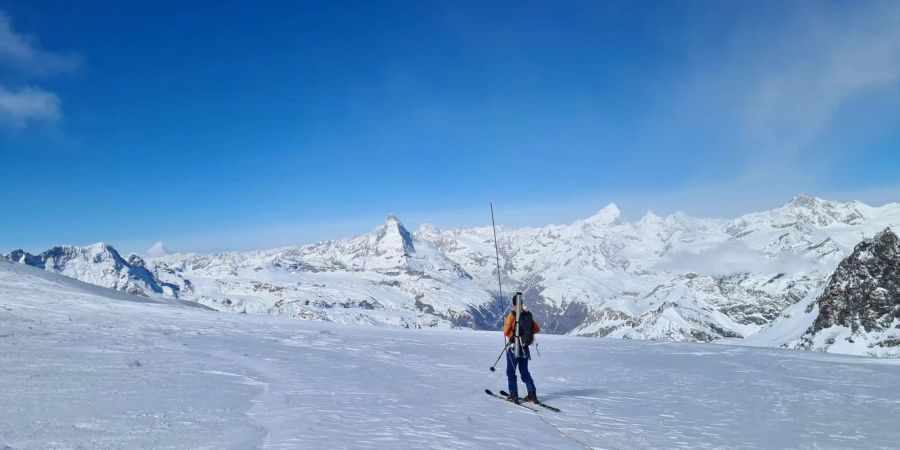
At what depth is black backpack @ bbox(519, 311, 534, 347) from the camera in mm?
16141

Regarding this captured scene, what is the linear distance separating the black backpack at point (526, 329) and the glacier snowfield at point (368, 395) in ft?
6.87

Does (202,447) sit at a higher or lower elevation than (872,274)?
lower


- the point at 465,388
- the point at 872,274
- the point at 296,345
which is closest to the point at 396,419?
the point at 465,388

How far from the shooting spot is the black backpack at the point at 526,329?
16.1 m

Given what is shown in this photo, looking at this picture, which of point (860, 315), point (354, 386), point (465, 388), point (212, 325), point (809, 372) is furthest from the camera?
point (860, 315)

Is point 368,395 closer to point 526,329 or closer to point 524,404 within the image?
point 524,404

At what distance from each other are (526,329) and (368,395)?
16.9 ft

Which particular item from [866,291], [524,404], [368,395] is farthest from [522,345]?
[866,291]

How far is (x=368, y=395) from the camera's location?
579 inches

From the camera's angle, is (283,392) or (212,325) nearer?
(283,392)

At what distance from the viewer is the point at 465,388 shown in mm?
17656

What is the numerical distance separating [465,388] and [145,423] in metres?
10.1

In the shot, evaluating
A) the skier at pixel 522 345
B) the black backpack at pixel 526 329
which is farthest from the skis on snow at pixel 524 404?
the black backpack at pixel 526 329

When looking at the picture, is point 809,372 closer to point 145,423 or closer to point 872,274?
point 145,423
